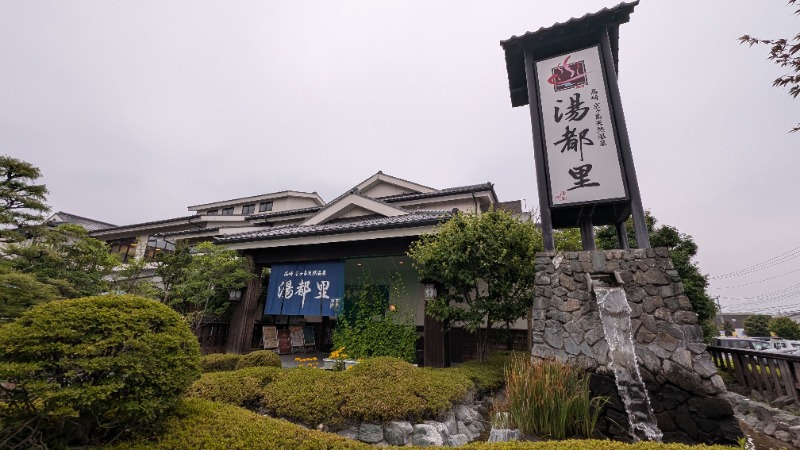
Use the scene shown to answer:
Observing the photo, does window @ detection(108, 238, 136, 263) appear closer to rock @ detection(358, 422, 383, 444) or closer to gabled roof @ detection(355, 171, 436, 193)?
gabled roof @ detection(355, 171, 436, 193)

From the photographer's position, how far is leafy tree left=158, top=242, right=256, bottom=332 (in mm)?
10703

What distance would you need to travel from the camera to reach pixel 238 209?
2467 centimetres

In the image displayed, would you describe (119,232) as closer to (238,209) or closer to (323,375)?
(238,209)

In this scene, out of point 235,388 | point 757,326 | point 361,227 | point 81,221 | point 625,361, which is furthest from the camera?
point 81,221

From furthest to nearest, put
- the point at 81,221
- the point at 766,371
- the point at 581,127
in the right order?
1. the point at 81,221
2. the point at 581,127
3. the point at 766,371

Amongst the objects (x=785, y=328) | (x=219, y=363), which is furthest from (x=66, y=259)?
(x=785, y=328)

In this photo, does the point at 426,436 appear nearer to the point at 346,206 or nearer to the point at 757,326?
the point at 346,206

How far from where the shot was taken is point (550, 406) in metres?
4.14

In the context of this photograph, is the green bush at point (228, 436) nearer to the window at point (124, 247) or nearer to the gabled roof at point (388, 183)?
the gabled roof at point (388, 183)

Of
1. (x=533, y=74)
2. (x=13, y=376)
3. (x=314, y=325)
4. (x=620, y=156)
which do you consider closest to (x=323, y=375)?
(x=13, y=376)

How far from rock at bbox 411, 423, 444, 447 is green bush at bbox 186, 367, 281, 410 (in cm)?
264

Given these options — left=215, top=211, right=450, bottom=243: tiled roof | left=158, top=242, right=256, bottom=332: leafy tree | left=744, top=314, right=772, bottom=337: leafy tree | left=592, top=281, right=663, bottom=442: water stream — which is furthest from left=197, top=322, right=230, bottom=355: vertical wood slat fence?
left=744, top=314, right=772, bottom=337: leafy tree

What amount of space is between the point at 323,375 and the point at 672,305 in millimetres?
5895

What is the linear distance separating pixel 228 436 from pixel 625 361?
18.2ft
